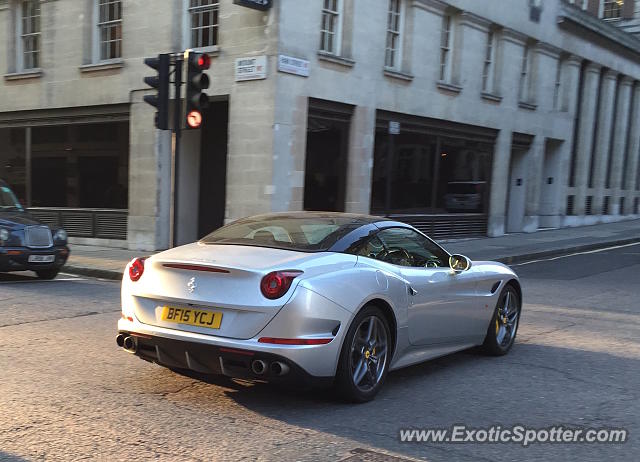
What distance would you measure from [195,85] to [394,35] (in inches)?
328

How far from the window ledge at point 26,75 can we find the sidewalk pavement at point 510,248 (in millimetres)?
5066

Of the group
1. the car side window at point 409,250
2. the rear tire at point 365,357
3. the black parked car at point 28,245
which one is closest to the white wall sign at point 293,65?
the black parked car at point 28,245

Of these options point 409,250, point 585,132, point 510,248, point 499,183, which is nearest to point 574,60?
point 585,132

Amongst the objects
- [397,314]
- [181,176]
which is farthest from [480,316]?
[181,176]

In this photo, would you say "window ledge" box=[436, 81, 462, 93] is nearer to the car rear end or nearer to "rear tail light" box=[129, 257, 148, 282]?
the car rear end

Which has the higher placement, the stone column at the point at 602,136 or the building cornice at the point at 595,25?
the building cornice at the point at 595,25

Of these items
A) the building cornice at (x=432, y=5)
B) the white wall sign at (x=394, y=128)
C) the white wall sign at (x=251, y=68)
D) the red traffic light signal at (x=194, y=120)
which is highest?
the building cornice at (x=432, y=5)

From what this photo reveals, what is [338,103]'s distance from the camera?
15266 mm

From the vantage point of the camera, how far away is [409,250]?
5.66 meters

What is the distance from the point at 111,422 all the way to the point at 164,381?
96 centimetres

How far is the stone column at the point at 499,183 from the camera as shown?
2086 cm

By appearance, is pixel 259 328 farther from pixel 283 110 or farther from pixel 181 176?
pixel 181 176

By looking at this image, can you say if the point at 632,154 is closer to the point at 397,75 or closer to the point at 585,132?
the point at 585,132

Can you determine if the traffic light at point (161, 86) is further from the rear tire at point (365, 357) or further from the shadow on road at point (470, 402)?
the rear tire at point (365, 357)
